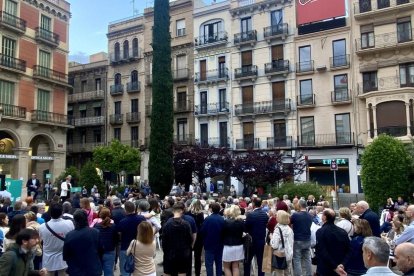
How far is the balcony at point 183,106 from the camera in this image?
38.8 m

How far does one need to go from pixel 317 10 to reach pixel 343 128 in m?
10.3

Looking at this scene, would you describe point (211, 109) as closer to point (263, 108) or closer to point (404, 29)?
point (263, 108)

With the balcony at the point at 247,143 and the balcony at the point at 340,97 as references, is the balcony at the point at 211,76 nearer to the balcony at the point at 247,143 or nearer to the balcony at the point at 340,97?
the balcony at the point at 247,143

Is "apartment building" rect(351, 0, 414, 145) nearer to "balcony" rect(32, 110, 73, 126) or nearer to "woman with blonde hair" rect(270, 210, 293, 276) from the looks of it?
"woman with blonde hair" rect(270, 210, 293, 276)

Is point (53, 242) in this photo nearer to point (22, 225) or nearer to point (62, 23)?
point (22, 225)

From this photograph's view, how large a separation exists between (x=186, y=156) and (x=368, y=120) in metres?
14.5

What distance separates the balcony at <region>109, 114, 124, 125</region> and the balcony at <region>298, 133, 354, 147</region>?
1921 centimetres

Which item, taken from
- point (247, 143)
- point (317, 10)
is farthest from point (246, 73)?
point (317, 10)

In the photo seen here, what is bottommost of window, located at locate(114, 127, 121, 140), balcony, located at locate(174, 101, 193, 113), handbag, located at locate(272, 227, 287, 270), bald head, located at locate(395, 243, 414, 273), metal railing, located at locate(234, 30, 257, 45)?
handbag, located at locate(272, 227, 287, 270)

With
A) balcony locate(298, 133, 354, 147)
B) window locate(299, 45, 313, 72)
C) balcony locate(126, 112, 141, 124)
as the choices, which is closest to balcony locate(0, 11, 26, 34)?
balcony locate(126, 112, 141, 124)

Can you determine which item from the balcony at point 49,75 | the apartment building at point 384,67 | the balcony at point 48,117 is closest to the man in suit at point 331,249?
the apartment building at point 384,67

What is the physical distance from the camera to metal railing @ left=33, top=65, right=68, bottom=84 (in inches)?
1253

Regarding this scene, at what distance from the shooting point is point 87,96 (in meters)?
44.3

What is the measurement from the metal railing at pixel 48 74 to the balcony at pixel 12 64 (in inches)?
52.2
